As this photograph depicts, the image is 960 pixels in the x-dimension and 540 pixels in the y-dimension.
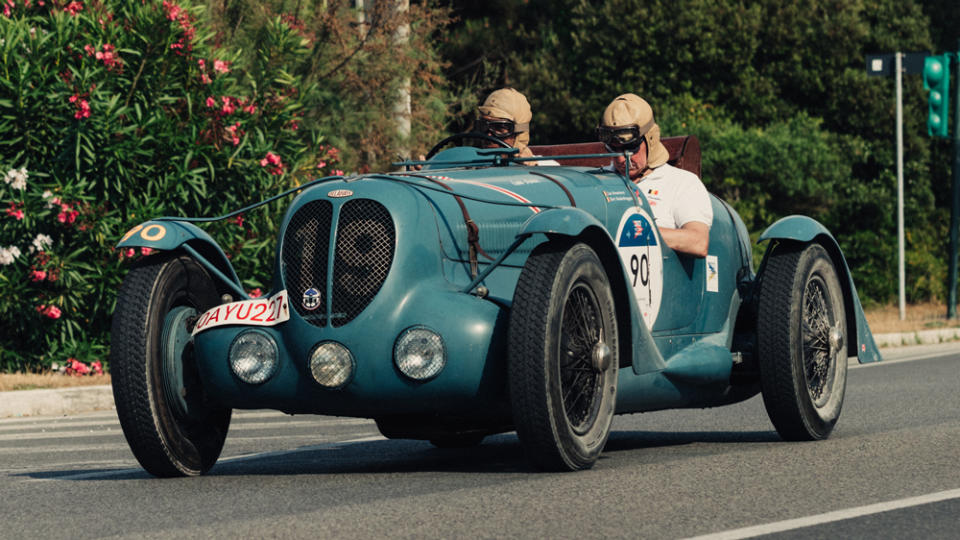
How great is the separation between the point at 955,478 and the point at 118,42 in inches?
437

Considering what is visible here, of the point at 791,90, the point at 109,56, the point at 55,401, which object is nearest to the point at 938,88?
the point at 791,90

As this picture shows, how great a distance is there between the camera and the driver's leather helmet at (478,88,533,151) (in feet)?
31.1

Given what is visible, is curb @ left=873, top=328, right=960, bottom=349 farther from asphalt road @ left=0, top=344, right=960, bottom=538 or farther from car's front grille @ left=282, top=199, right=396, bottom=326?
car's front grille @ left=282, top=199, right=396, bottom=326

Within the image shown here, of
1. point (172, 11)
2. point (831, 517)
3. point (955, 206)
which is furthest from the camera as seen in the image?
point (955, 206)

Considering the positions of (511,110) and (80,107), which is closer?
(511,110)

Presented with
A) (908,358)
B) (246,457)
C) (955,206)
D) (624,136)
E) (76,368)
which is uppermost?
(624,136)

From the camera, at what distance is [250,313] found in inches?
282

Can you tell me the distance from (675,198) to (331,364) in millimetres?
2630

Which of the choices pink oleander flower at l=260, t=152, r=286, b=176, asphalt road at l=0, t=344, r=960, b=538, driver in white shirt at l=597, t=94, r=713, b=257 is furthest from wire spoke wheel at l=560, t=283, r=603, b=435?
pink oleander flower at l=260, t=152, r=286, b=176

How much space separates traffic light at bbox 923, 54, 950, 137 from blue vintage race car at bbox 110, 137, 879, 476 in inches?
621

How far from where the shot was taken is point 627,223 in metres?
8.22

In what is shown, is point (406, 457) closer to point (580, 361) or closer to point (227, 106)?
point (580, 361)

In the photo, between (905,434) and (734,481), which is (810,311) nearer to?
(905,434)

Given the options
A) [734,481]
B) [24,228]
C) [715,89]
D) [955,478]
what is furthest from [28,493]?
[715,89]
